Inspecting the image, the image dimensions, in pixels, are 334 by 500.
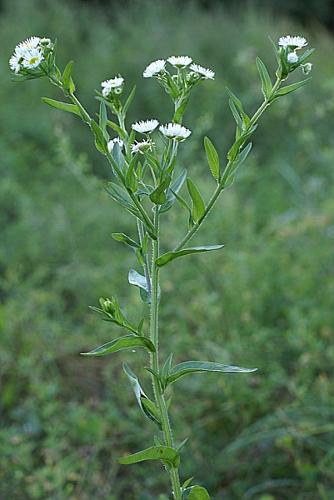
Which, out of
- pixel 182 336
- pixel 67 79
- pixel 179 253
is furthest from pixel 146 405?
pixel 182 336

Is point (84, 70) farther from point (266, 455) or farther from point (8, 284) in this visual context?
point (266, 455)

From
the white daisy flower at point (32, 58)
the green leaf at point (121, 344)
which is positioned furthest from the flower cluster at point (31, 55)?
the green leaf at point (121, 344)

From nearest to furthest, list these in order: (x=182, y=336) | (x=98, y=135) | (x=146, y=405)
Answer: (x=98, y=135) < (x=146, y=405) < (x=182, y=336)

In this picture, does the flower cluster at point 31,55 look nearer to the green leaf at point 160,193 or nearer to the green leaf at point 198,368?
the green leaf at point 160,193

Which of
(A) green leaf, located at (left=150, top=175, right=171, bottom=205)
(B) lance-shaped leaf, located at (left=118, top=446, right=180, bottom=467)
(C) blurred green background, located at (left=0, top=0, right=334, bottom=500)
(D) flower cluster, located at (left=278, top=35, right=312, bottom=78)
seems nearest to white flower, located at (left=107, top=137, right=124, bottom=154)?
(A) green leaf, located at (left=150, top=175, right=171, bottom=205)

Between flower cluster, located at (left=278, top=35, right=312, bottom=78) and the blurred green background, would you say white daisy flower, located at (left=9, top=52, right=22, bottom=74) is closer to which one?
flower cluster, located at (left=278, top=35, right=312, bottom=78)

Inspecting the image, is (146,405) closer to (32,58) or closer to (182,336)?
(32,58)

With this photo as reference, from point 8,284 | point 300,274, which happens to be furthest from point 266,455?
point 8,284
